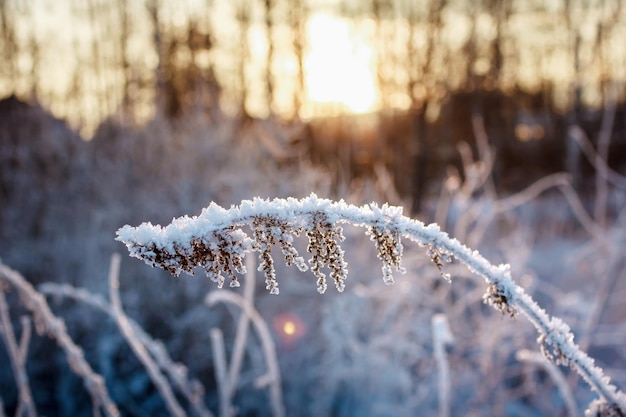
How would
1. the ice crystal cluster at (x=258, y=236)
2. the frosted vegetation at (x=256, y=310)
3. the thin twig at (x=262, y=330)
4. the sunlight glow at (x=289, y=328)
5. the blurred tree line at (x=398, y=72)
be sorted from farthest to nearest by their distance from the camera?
1. the blurred tree line at (x=398, y=72)
2. the sunlight glow at (x=289, y=328)
3. the frosted vegetation at (x=256, y=310)
4. the thin twig at (x=262, y=330)
5. the ice crystal cluster at (x=258, y=236)

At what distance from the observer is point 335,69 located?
46.4 ft

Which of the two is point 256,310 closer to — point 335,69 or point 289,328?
point 289,328

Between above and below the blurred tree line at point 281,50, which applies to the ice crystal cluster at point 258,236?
below

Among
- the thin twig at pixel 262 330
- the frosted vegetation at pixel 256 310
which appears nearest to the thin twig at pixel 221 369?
the frosted vegetation at pixel 256 310

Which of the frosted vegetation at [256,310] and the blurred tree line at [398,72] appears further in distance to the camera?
the blurred tree line at [398,72]

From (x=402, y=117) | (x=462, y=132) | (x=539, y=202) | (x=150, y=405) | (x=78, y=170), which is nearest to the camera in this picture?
(x=150, y=405)

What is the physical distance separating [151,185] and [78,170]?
3.43 feet

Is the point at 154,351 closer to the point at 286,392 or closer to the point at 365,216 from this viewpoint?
the point at 365,216

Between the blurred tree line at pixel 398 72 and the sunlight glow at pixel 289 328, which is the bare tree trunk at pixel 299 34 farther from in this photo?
the sunlight glow at pixel 289 328

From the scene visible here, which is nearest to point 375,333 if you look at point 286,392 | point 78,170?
point 286,392

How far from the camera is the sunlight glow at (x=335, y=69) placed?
1405 centimetres

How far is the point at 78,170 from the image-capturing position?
589 centimetres

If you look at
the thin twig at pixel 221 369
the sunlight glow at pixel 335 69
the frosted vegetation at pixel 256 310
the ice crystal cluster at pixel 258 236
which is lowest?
the ice crystal cluster at pixel 258 236

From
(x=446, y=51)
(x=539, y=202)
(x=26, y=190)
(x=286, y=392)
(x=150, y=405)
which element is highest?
(x=446, y=51)
